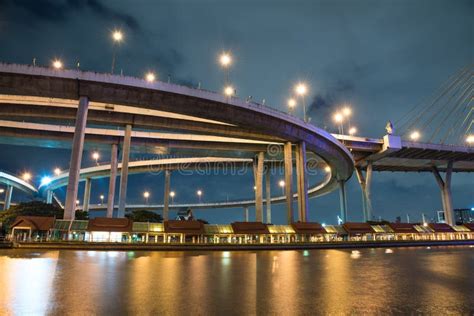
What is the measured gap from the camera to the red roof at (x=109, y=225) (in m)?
27.1

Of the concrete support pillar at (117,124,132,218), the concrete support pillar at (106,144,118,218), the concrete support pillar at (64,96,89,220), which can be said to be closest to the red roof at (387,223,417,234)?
the concrete support pillar at (117,124,132,218)

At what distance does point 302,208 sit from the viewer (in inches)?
1795

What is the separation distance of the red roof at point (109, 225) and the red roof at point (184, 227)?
3.55 m

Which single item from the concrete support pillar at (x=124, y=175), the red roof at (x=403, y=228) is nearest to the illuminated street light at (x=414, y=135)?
the red roof at (x=403, y=228)

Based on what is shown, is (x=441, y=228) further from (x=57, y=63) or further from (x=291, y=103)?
(x=57, y=63)

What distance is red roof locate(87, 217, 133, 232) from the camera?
88.9 feet

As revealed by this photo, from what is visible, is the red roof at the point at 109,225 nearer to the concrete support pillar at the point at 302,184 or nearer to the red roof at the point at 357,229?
the red roof at the point at 357,229

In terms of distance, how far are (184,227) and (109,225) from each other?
22.2 feet

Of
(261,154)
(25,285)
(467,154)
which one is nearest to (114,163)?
(261,154)

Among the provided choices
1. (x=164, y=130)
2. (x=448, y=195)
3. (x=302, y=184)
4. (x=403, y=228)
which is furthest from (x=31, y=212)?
(x=448, y=195)

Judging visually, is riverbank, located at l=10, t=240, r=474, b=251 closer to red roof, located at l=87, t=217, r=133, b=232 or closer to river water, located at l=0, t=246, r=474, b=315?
red roof, located at l=87, t=217, r=133, b=232

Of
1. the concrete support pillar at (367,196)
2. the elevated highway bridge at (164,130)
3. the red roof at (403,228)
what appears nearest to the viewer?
the elevated highway bridge at (164,130)

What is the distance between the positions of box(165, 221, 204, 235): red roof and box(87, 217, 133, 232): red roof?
3547mm

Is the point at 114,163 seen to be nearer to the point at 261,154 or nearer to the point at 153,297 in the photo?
the point at 261,154
